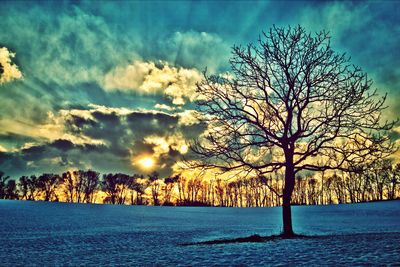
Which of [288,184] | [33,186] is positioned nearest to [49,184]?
[33,186]

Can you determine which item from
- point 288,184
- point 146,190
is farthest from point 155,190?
point 288,184

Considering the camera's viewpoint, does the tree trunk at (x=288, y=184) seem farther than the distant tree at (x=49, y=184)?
No

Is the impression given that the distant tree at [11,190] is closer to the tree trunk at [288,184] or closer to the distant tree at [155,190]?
the distant tree at [155,190]

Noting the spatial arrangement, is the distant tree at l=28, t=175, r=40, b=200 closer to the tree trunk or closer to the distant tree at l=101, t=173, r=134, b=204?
the distant tree at l=101, t=173, r=134, b=204

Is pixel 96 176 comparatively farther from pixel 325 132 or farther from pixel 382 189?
pixel 325 132

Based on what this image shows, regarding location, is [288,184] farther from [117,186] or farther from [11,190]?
[11,190]

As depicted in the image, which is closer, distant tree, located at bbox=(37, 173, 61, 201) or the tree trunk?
the tree trunk

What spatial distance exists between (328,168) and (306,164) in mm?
1331

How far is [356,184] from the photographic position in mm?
140750

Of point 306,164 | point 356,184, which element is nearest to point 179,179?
point 356,184

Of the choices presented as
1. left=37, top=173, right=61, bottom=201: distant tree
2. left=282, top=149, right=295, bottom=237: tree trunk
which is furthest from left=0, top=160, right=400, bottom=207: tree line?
left=282, top=149, right=295, bottom=237: tree trunk

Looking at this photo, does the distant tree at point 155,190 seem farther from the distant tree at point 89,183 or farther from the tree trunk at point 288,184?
the tree trunk at point 288,184

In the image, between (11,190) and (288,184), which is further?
(11,190)

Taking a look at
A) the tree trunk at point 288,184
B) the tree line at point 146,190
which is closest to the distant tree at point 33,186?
the tree line at point 146,190
